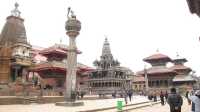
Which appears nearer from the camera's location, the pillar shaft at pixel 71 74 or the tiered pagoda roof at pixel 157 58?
the pillar shaft at pixel 71 74

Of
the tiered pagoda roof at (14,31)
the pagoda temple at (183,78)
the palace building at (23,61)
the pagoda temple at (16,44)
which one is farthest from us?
the pagoda temple at (183,78)

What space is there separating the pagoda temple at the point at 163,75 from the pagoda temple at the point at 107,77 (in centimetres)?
748

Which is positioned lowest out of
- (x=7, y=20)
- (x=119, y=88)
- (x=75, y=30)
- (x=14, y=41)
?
Result: (x=119, y=88)

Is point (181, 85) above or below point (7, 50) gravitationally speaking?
below

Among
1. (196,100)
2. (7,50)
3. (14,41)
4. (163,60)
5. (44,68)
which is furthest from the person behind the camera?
(163,60)

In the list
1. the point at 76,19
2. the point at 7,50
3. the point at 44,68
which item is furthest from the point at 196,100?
the point at 44,68

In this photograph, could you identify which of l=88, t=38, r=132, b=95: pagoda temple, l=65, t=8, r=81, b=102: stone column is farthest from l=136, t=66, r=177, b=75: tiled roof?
l=65, t=8, r=81, b=102: stone column

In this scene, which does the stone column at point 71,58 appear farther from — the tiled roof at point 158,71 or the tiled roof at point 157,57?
the tiled roof at point 157,57

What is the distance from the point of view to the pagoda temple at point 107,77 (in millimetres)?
73750

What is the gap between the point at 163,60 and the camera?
70.2 m

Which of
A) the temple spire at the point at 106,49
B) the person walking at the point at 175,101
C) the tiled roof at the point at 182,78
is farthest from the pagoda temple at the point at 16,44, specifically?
the person walking at the point at 175,101

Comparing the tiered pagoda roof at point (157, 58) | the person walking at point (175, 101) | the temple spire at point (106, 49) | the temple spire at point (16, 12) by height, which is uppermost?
the temple spire at point (16, 12)

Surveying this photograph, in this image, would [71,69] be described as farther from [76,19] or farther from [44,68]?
[44,68]

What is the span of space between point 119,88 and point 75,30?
48.8 metres
